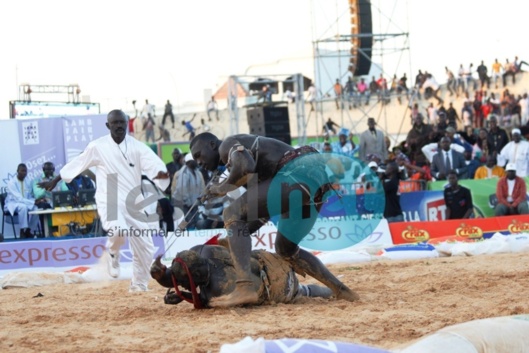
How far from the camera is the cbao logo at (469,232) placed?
52.1 ft

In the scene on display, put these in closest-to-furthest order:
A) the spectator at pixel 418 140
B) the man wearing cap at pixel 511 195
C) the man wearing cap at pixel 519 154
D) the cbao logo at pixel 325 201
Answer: the cbao logo at pixel 325 201
the man wearing cap at pixel 511 195
the man wearing cap at pixel 519 154
the spectator at pixel 418 140

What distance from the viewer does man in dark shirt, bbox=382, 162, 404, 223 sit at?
1731 cm

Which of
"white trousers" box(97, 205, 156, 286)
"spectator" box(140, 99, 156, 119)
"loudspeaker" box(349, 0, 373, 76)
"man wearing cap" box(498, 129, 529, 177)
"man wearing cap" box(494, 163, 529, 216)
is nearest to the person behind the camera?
"white trousers" box(97, 205, 156, 286)

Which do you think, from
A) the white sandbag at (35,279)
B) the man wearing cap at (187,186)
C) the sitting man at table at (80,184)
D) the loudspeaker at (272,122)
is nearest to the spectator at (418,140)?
the loudspeaker at (272,122)

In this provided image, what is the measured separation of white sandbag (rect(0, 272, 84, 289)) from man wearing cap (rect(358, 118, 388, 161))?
1016 cm

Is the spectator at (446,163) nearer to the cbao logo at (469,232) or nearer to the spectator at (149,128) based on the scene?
the cbao logo at (469,232)

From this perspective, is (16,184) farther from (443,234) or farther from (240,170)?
(240,170)

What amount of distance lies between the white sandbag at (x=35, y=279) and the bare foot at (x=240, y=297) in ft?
16.4

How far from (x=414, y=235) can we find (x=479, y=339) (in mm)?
11610

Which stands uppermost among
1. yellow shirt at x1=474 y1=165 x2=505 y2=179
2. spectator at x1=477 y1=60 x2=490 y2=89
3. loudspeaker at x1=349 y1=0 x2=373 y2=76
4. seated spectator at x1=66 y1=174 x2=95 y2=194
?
loudspeaker at x1=349 y1=0 x2=373 y2=76

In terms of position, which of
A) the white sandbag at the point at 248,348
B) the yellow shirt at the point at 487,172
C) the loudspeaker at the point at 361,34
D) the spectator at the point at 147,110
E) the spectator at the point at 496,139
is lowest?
the yellow shirt at the point at 487,172

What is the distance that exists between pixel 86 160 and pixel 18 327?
11.3 ft

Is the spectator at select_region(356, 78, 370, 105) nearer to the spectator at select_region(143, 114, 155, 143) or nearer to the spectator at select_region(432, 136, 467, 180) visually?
the spectator at select_region(143, 114, 155, 143)

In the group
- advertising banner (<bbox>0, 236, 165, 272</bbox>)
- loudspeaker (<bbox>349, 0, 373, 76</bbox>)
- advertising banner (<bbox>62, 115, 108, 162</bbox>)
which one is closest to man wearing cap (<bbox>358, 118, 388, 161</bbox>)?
loudspeaker (<bbox>349, 0, 373, 76</bbox>)
